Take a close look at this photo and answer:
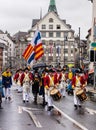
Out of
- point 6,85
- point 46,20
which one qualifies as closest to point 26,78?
point 6,85

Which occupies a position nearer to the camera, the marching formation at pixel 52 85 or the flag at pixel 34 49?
the marching formation at pixel 52 85

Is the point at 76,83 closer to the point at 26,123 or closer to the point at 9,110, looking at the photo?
the point at 9,110

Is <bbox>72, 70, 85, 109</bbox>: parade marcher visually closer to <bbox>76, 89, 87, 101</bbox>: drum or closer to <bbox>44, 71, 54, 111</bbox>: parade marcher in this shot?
<bbox>76, 89, 87, 101</bbox>: drum

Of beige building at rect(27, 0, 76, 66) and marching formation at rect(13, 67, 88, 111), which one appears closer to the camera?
marching formation at rect(13, 67, 88, 111)

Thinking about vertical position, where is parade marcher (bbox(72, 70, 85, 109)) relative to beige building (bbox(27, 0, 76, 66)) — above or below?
below

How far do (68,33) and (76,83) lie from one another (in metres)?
107

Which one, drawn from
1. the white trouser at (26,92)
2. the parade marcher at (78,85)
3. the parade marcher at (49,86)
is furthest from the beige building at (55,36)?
the parade marcher at (49,86)

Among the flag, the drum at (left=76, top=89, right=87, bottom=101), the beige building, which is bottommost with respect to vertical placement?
the drum at (left=76, top=89, right=87, bottom=101)

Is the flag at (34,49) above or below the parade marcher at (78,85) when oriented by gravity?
above

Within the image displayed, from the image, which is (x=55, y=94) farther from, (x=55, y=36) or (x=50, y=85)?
(x=55, y=36)

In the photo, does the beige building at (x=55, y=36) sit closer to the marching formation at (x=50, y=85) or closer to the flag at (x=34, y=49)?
the flag at (x=34, y=49)

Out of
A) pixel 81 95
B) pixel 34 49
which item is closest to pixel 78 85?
pixel 81 95

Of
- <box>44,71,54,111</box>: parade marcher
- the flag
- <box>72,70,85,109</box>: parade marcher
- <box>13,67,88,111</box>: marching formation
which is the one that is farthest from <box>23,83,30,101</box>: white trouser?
the flag

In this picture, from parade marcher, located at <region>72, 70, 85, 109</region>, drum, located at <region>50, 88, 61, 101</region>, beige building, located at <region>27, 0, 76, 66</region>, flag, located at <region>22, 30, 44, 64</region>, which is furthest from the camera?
beige building, located at <region>27, 0, 76, 66</region>
